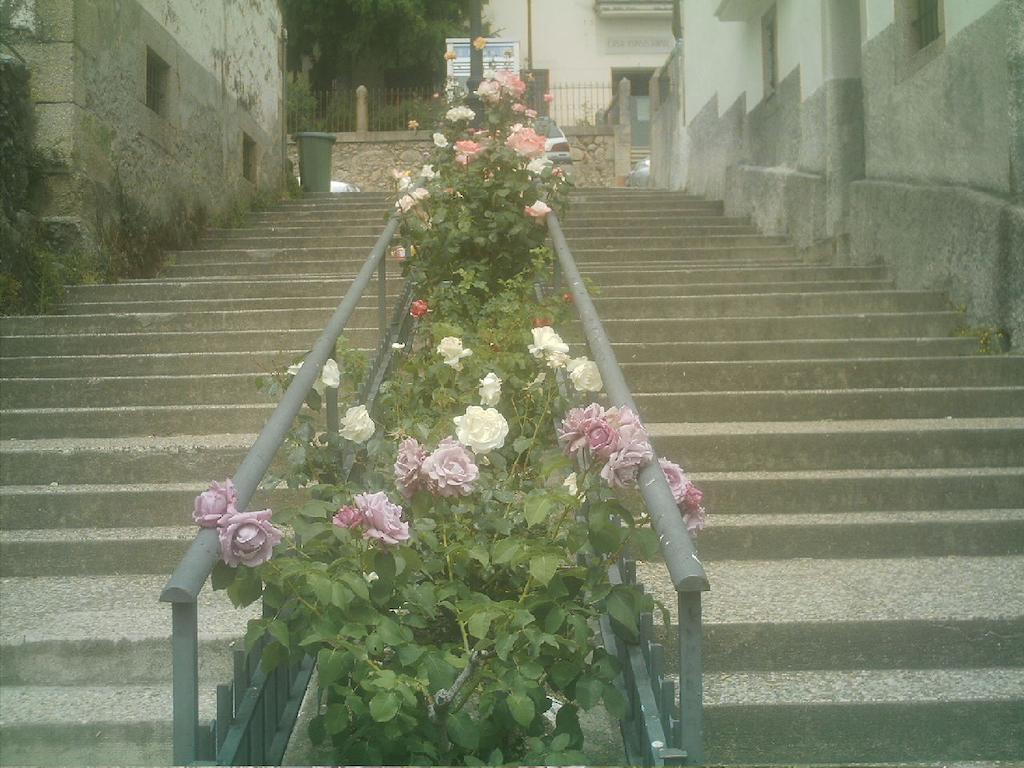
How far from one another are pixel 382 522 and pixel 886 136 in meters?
7.37

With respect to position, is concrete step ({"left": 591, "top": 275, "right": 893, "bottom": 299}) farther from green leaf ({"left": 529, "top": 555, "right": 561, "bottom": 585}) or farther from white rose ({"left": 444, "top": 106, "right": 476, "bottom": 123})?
green leaf ({"left": 529, "top": 555, "right": 561, "bottom": 585})

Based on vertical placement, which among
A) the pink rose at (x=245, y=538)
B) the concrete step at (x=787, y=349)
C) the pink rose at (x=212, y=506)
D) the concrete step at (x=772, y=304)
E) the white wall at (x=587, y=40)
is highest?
the white wall at (x=587, y=40)

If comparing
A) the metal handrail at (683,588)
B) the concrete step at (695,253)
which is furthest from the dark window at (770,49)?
the metal handrail at (683,588)

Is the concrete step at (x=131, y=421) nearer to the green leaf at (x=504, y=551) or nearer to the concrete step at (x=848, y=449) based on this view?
the concrete step at (x=848, y=449)

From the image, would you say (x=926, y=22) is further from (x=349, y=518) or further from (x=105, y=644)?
(x=349, y=518)

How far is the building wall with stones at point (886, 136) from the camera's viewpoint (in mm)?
6844

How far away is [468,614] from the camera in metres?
2.73

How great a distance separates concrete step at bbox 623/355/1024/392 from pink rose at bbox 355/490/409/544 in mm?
3778

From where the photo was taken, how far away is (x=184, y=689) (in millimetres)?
2311

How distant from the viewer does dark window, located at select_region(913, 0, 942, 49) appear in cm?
823

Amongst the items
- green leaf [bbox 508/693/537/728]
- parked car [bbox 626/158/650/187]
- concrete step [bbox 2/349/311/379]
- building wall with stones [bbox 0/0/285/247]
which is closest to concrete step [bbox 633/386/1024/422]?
concrete step [bbox 2/349/311/379]

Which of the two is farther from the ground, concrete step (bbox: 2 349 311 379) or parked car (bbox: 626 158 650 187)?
parked car (bbox: 626 158 650 187)

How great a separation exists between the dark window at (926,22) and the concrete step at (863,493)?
4149mm

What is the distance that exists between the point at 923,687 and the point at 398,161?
19664 mm
